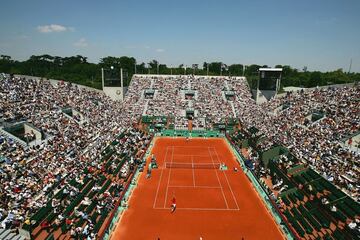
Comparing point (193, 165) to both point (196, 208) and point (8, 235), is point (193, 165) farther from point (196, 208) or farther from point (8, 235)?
point (8, 235)

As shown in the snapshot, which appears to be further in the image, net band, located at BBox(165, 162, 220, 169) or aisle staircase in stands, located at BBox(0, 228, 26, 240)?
net band, located at BBox(165, 162, 220, 169)

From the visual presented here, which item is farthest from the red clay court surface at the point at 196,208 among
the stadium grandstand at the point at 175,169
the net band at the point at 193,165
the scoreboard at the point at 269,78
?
the scoreboard at the point at 269,78

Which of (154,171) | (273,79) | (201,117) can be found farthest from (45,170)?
(273,79)

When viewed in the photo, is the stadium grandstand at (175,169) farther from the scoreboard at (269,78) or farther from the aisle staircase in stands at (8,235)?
the scoreboard at (269,78)

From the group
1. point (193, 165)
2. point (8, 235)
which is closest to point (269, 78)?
point (193, 165)

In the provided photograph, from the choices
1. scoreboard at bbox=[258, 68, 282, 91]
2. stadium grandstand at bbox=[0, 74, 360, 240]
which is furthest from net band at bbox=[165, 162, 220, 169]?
scoreboard at bbox=[258, 68, 282, 91]

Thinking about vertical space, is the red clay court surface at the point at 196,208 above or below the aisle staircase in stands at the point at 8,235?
below

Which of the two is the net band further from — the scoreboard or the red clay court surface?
the scoreboard
